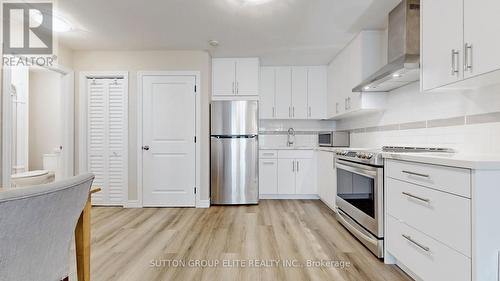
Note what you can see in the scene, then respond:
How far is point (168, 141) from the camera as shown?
4035 millimetres

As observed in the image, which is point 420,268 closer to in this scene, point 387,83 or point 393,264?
point 393,264

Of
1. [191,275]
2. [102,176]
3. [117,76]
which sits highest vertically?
[117,76]

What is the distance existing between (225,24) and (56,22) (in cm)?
196

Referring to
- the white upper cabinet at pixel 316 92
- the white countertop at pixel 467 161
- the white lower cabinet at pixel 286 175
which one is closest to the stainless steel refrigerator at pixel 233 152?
the white lower cabinet at pixel 286 175

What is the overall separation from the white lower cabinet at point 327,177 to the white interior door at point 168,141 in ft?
6.54

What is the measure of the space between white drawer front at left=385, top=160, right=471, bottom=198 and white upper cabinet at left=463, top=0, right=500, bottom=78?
0.59 meters

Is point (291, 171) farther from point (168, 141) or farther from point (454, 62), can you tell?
point (454, 62)

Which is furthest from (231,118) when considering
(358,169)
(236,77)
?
(358,169)

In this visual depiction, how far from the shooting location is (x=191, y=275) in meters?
1.98

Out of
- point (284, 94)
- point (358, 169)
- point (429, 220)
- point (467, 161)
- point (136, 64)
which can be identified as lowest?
point (429, 220)

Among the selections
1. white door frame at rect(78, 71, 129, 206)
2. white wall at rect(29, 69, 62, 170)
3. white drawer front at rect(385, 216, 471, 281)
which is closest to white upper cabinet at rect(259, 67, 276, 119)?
white door frame at rect(78, 71, 129, 206)

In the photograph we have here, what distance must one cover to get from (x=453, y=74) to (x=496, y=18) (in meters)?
0.37

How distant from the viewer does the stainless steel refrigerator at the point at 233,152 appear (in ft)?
13.4

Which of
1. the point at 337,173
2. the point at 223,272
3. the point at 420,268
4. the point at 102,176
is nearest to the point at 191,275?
the point at 223,272
